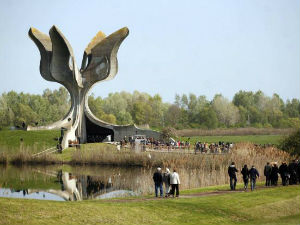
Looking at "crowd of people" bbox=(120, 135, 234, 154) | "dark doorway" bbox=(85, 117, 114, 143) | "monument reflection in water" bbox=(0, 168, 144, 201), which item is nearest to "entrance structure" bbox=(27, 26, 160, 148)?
"dark doorway" bbox=(85, 117, 114, 143)

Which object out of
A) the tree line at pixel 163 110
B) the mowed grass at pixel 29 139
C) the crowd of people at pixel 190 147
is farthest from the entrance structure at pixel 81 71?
the tree line at pixel 163 110

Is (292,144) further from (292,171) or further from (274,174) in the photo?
(274,174)

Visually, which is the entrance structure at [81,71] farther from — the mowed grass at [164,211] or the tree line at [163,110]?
the mowed grass at [164,211]

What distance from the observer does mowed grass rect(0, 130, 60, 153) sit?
142 feet

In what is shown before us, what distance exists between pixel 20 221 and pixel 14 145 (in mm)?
29502

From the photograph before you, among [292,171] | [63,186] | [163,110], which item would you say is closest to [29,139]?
[63,186]

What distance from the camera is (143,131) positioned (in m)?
48.6

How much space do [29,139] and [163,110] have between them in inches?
2051

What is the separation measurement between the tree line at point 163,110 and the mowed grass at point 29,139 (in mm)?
25965

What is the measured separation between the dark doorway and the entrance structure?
4.0 inches

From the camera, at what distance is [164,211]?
17.5 m

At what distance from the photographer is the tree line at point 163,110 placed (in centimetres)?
7838

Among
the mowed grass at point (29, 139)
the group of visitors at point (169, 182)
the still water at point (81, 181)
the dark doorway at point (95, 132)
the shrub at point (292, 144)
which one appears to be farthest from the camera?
the dark doorway at point (95, 132)

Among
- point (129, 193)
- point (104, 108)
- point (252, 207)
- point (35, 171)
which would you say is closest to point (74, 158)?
point (35, 171)
